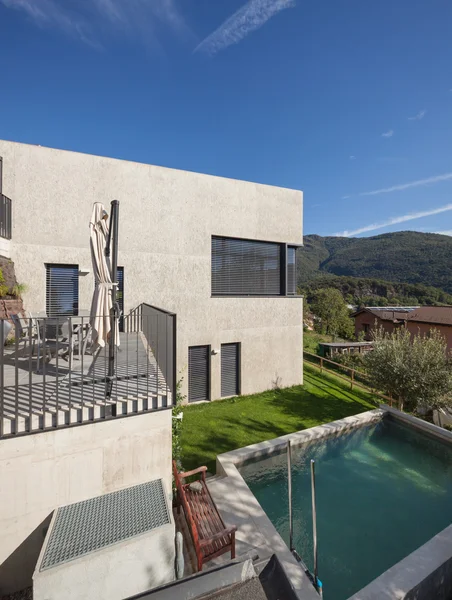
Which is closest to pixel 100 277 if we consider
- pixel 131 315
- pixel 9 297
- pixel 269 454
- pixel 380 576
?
pixel 131 315

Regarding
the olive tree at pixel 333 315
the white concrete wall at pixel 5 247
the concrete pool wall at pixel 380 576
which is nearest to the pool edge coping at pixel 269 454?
the concrete pool wall at pixel 380 576

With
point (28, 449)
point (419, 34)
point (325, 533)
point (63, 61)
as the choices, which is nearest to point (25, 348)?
point (28, 449)

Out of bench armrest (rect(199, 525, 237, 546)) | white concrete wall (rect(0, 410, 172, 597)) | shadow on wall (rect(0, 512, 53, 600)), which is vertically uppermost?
white concrete wall (rect(0, 410, 172, 597))

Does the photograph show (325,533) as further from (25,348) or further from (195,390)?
(25,348)

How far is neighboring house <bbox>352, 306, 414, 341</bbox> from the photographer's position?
103 feet

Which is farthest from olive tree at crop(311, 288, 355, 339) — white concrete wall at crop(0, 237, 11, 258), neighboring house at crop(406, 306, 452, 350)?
white concrete wall at crop(0, 237, 11, 258)

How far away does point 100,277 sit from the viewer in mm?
5352

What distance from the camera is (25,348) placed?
605 cm

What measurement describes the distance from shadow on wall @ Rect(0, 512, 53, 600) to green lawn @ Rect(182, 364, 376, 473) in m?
3.82

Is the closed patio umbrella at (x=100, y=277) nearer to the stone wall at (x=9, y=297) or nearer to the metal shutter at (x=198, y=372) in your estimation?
the stone wall at (x=9, y=297)

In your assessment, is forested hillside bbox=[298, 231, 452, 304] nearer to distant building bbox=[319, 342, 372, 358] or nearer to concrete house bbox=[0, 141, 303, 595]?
distant building bbox=[319, 342, 372, 358]

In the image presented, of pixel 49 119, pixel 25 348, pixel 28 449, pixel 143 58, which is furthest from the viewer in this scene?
pixel 49 119

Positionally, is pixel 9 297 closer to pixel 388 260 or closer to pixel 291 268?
pixel 291 268

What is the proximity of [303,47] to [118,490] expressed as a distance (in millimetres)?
16157
